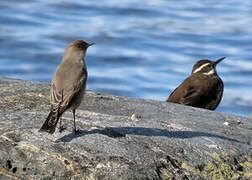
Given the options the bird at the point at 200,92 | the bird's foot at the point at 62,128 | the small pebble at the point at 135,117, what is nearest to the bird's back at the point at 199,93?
the bird at the point at 200,92

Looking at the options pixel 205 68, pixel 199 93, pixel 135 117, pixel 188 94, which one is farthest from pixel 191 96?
pixel 135 117

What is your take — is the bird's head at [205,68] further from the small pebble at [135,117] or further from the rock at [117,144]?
the small pebble at [135,117]

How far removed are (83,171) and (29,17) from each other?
1852cm

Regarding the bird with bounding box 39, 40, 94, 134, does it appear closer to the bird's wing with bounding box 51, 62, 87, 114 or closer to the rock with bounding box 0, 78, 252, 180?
the bird's wing with bounding box 51, 62, 87, 114

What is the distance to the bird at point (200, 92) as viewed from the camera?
38.5 feet

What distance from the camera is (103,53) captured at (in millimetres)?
20594

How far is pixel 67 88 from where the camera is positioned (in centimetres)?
689

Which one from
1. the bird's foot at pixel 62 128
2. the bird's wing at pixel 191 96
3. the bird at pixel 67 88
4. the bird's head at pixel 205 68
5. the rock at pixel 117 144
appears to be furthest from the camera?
the bird's head at pixel 205 68

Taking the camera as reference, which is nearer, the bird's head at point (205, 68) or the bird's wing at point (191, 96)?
the bird's wing at point (191, 96)

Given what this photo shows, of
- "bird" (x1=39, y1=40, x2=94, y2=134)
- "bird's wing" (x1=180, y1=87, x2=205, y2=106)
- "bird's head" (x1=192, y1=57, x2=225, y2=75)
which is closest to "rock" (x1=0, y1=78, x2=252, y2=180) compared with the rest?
"bird" (x1=39, y1=40, x2=94, y2=134)

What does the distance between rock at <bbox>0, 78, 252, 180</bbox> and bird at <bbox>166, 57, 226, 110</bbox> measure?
3.34 meters

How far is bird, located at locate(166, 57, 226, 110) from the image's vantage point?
38.5 ft

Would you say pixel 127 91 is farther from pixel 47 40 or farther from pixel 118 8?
pixel 118 8

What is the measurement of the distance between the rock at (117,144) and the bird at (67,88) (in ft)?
0.55
